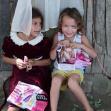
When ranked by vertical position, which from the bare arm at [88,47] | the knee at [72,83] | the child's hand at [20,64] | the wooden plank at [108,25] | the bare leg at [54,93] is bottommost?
the bare leg at [54,93]

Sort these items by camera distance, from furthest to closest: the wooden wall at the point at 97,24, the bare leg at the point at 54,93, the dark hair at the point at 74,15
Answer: the wooden wall at the point at 97,24 → the dark hair at the point at 74,15 → the bare leg at the point at 54,93

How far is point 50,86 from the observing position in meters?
5.04

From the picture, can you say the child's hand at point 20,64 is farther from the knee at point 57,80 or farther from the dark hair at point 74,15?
the dark hair at point 74,15

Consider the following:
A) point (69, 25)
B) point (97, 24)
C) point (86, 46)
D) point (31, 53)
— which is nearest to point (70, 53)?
point (86, 46)

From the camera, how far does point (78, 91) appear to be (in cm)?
482

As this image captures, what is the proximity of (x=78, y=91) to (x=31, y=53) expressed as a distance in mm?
606

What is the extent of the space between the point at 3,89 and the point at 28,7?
3.12 feet

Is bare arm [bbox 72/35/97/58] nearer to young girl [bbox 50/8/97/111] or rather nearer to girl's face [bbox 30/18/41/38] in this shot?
young girl [bbox 50/8/97/111]

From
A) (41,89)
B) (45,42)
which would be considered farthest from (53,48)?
(41,89)

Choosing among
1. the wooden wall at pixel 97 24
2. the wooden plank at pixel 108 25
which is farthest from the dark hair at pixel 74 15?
the wooden plank at pixel 108 25

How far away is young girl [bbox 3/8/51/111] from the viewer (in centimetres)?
491

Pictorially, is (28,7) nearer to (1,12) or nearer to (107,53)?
(1,12)

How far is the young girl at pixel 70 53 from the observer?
15.9 feet

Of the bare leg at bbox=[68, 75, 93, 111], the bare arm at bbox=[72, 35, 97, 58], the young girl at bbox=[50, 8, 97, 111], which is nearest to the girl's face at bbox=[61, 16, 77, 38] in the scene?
the young girl at bbox=[50, 8, 97, 111]
